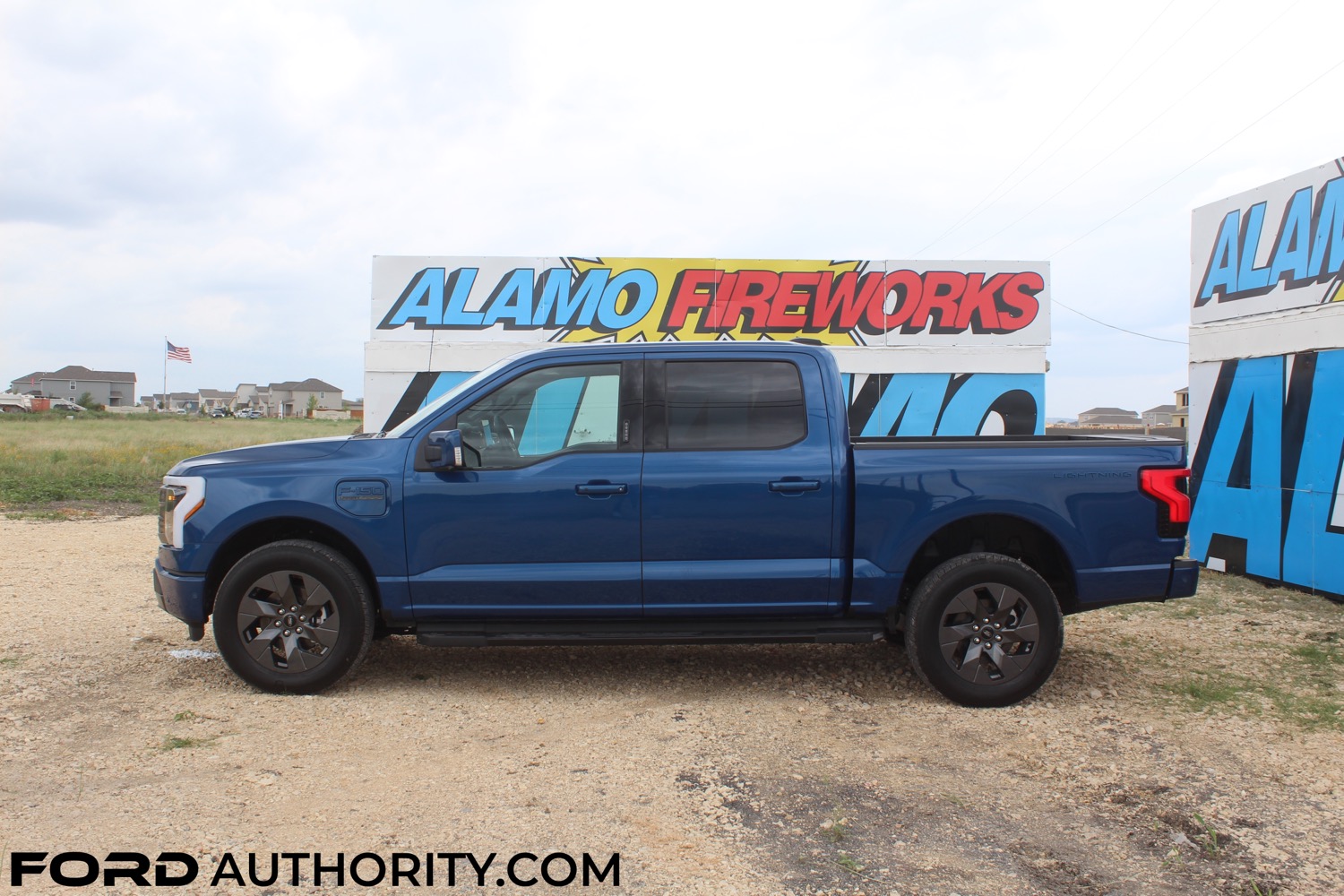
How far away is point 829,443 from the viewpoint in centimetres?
520

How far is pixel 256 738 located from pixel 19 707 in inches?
59.4

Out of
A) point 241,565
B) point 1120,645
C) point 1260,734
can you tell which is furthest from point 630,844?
point 1120,645

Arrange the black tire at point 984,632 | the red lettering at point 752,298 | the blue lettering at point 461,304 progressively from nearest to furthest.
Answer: the black tire at point 984,632 → the blue lettering at point 461,304 → the red lettering at point 752,298

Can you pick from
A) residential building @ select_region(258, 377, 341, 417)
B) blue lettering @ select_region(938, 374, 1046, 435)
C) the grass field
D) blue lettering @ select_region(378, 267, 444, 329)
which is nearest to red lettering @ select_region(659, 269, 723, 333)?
blue lettering @ select_region(378, 267, 444, 329)

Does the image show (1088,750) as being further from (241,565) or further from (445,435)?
(241,565)

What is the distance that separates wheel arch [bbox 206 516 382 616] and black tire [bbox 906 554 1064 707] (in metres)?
2.92

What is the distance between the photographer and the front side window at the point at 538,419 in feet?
17.1

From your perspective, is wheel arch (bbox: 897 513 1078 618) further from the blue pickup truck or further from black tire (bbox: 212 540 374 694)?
black tire (bbox: 212 540 374 694)

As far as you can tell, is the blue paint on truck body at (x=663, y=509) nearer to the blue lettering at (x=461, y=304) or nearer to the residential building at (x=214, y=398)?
the blue lettering at (x=461, y=304)

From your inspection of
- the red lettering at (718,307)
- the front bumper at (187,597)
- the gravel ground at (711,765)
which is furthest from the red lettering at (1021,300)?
the front bumper at (187,597)

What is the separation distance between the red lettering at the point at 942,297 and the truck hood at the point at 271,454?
10829 millimetres

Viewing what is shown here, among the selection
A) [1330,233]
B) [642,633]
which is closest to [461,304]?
[642,633]

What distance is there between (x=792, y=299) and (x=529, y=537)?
32.9 feet

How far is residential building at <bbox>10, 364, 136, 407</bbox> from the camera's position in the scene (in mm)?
108250
